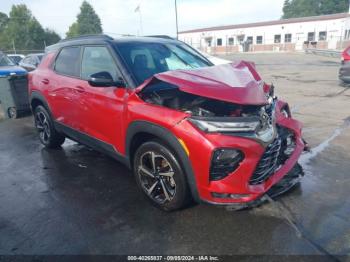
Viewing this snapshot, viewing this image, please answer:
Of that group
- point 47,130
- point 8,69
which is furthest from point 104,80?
point 8,69

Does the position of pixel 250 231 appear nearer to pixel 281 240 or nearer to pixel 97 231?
pixel 281 240

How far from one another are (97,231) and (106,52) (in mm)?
2096

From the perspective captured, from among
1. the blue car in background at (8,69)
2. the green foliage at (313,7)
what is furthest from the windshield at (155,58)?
the green foliage at (313,7)

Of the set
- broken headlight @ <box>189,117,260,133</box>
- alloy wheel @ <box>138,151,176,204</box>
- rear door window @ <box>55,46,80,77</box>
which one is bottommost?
alloy wheel @ <box>138,151,176,204</box>

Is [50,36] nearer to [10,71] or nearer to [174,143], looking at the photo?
[10,71]

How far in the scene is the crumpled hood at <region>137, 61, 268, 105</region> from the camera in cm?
281

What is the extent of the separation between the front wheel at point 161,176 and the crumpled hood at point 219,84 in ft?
2.13

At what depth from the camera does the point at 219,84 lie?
2.94m

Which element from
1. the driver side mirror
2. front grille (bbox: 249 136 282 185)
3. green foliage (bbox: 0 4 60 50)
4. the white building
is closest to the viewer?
front grille (bbox: 249 136 282 185)

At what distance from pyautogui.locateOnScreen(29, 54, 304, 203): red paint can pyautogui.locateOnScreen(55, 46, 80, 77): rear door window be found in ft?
0.44

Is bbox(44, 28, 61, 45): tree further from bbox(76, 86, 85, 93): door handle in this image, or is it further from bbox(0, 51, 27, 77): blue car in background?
bbox(76, 86, 85, 93): door handle

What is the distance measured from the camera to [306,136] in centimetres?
558

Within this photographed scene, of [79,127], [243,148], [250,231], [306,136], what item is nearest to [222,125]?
[243,148]

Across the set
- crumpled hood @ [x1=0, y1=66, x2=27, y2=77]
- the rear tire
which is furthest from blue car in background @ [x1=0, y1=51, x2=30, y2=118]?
the rear tire
